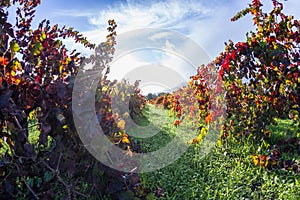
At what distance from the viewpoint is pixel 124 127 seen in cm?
299

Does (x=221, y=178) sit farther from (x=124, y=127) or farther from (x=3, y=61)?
(x=3, y=61)

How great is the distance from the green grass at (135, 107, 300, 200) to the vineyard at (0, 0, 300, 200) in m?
0.01

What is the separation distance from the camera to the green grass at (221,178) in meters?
2.76

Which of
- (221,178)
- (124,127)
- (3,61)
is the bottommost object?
(221,178)

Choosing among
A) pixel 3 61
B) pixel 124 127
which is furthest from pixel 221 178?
pixel 3 61

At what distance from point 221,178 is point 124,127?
3.15 ft

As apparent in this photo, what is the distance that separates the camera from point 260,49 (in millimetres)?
3555

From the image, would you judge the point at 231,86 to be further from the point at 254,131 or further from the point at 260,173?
the point at 260,173

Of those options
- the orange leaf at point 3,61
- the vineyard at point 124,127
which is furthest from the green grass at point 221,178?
the orange leaf at point 3,61

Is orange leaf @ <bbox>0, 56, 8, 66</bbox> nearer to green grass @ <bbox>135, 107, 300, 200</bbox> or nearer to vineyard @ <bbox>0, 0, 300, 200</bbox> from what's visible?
vineyard @ <bbox>0, 0, 300, 200</bbox>

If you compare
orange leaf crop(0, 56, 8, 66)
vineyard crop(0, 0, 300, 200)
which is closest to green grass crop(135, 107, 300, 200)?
vineyard crop(0, 0, 300, 200)

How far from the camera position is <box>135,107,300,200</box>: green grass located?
2.76 m

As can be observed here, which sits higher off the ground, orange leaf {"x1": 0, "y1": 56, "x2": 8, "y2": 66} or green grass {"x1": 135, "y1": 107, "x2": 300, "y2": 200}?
orange leaf {"x1": 0, "y1": 56, "x2": 8, "y2": 66}

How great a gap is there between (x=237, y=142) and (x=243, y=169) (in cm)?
77
